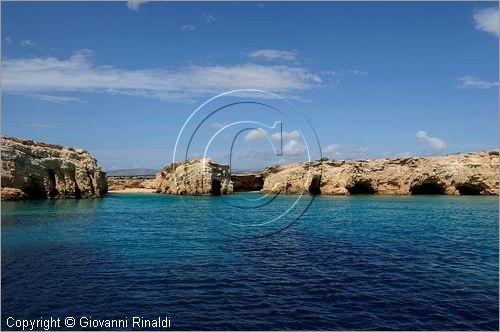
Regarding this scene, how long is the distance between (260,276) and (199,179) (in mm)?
84933

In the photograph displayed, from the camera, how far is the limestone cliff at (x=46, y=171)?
3002 inches

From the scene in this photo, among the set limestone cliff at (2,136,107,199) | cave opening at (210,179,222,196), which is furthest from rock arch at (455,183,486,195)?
limestone cliff at (2,136,107,199)

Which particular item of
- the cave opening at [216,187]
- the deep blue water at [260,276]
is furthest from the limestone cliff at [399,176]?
the deep blue water at [260,276]

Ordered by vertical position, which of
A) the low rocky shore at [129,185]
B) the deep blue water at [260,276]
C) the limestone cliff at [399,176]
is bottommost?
the deep blue water at [260,276]

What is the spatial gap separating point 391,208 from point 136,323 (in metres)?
59.4

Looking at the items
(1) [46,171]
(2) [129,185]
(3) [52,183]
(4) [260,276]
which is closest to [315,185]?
(3) [52,183]

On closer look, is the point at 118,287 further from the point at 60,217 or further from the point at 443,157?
the point at 443,157

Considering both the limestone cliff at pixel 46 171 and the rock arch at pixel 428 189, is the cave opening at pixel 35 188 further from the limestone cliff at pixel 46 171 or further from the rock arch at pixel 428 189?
the rock arch at pixel 428 189

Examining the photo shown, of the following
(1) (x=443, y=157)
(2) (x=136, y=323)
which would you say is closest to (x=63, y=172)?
(2) (x=136, y=323)

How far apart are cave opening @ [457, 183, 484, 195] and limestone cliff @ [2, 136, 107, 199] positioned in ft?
309

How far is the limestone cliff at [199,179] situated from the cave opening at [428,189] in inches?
2055

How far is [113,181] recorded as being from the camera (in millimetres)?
144375

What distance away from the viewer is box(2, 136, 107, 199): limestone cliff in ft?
250

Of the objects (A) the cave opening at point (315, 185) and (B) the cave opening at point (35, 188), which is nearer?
(B) the cave opening at point (35, 188)
